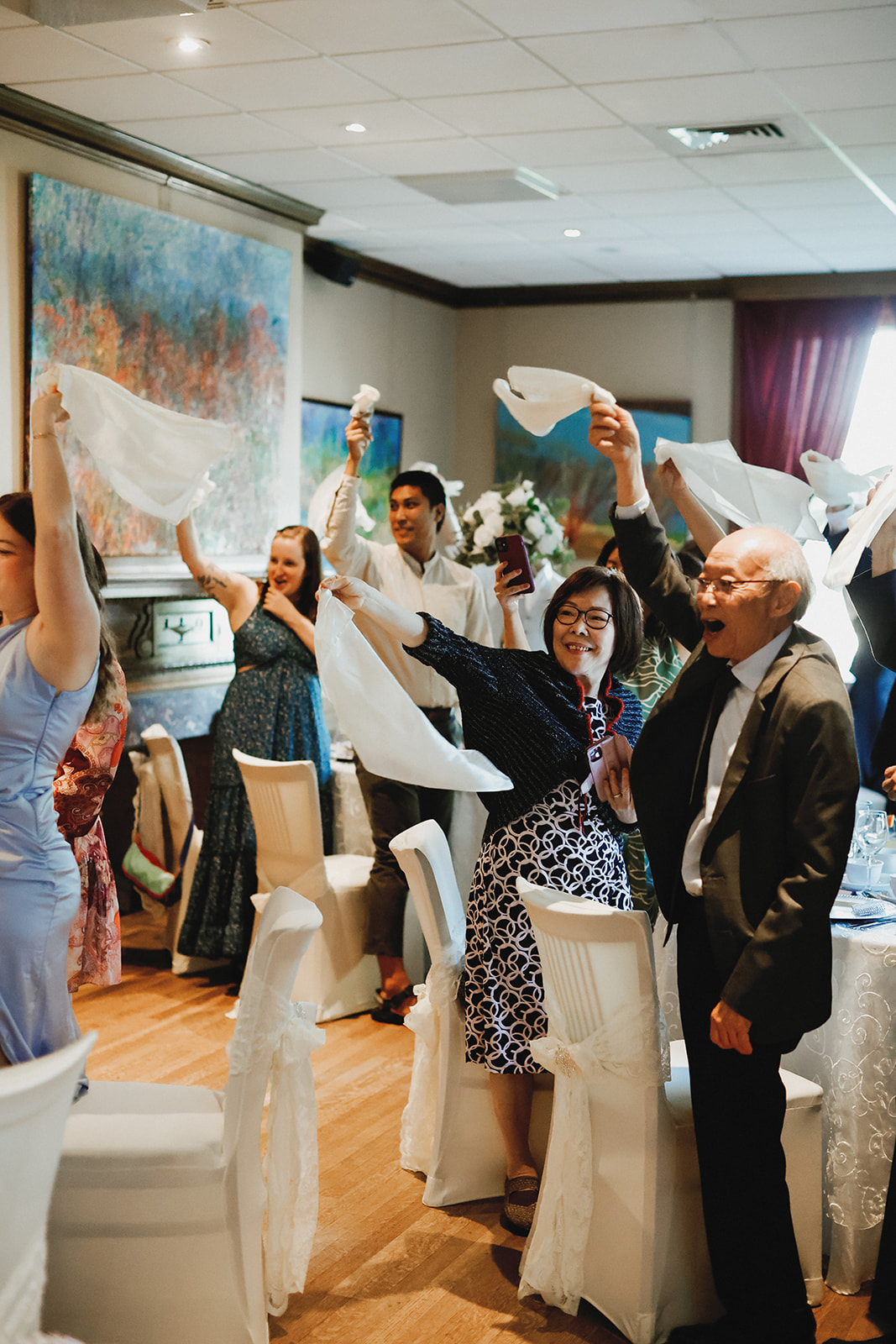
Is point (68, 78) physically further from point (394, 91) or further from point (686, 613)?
point (686, 613)

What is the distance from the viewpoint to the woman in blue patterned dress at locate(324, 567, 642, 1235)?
2768 millimetres

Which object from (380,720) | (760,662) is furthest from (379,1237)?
(760,662)

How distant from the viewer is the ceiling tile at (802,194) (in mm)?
5195

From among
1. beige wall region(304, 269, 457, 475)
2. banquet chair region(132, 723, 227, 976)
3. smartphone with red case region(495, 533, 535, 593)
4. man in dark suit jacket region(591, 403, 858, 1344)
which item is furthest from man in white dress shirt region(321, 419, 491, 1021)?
beige wall region(304, 269, 457, 475)

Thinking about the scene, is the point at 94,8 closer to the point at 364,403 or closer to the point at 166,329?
the point at 364,403

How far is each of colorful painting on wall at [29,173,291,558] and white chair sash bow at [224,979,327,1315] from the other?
2.76 meters

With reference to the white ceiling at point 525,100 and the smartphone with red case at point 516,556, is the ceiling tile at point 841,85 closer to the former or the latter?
the white ceiling at point 525,100

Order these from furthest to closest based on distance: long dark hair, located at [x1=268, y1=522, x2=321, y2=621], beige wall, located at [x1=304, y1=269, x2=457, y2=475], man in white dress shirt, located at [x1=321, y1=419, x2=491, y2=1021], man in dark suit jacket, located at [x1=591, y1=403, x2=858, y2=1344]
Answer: beige wall, located at [x1=304, y1=269, x2=457, y2=475] → long dark hair, located at [x1=268, y1=522, x2=321, y2=621] → man in white dress shirt, located at [x1=321, y1=419, x2=491, y2=1021] → man in dark suit jacket, located at [x1=591, y1=403, x2=858, y2=1344]

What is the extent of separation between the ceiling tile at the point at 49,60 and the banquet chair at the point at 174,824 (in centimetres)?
229

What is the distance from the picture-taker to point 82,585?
215 cm

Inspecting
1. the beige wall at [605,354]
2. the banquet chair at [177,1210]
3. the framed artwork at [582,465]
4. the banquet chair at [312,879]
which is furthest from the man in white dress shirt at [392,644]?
the beige wall at [605,354]

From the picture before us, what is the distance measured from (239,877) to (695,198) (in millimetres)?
3507

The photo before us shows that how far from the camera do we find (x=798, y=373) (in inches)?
292

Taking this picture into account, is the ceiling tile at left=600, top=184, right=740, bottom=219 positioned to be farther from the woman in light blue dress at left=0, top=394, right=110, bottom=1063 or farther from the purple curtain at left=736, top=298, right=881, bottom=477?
the woman in light blue dress at left=0, top=394, right=110, bottom=1063
